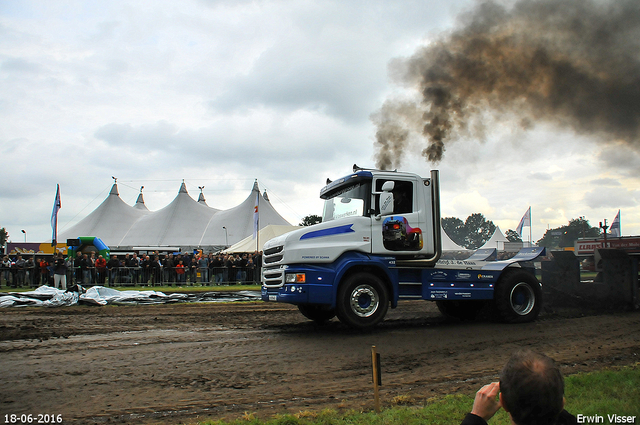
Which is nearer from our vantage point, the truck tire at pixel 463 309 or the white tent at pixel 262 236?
the truck tire at pixel 463 309

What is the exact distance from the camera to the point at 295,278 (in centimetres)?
874

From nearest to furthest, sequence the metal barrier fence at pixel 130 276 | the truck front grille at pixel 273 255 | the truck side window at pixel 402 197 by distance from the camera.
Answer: the truck front grille at pixel 273 255
the truck side window at pixel 402 197
the metal barrier fence at pixel 130 276

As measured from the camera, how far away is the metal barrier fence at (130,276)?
2073 cm

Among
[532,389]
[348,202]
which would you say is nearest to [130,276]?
[348,202]

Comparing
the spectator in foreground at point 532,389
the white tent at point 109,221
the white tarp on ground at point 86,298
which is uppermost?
the white tent at point 109,221

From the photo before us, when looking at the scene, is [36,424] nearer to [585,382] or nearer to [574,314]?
[585,382]

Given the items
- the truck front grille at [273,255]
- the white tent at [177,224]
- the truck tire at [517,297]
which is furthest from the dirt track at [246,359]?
the white tent at [177,224]

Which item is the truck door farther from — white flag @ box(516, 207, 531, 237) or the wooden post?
white flag @ box(516, 207, 531, 237)

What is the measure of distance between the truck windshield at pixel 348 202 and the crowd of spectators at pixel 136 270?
13.9 meters

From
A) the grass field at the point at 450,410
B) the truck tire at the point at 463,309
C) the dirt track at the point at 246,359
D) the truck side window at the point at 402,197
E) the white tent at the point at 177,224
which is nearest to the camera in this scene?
the grass field at the point at 450,410

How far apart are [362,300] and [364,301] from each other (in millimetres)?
47

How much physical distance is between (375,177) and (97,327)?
6272 millimetres

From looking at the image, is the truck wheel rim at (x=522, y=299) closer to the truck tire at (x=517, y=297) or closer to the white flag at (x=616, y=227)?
the truck tire at (x=517, y=297)

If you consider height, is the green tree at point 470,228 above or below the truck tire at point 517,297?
above
